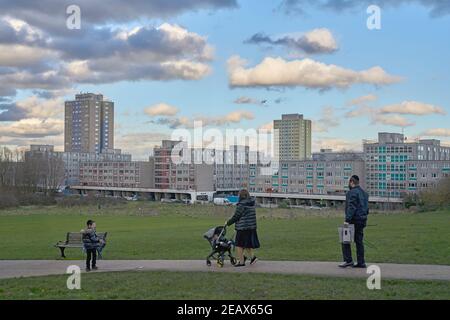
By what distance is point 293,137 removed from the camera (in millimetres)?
173875

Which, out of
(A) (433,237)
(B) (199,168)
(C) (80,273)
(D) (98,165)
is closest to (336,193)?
(B) (199,168)

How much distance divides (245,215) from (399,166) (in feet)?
382

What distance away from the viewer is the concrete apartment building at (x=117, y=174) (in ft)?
511

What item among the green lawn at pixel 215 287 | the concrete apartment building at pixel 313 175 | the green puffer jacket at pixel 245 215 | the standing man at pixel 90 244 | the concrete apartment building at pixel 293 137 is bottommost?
the green lawn at pixel 215 287

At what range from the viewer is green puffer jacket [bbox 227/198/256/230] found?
15078mm

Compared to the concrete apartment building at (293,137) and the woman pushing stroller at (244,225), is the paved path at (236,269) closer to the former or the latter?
the woman pushing stroller at (244,225)

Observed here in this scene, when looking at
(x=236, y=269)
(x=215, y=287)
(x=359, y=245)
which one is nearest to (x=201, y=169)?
(x=236, y=269)

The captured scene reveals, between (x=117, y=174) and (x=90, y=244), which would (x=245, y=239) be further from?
(x=117, y=174)

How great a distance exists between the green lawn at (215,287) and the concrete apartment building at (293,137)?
157m

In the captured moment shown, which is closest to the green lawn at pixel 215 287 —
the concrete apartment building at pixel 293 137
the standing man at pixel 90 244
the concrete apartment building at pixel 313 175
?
the standing man at pixel 90 244

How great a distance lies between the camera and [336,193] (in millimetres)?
Answer: 129500
